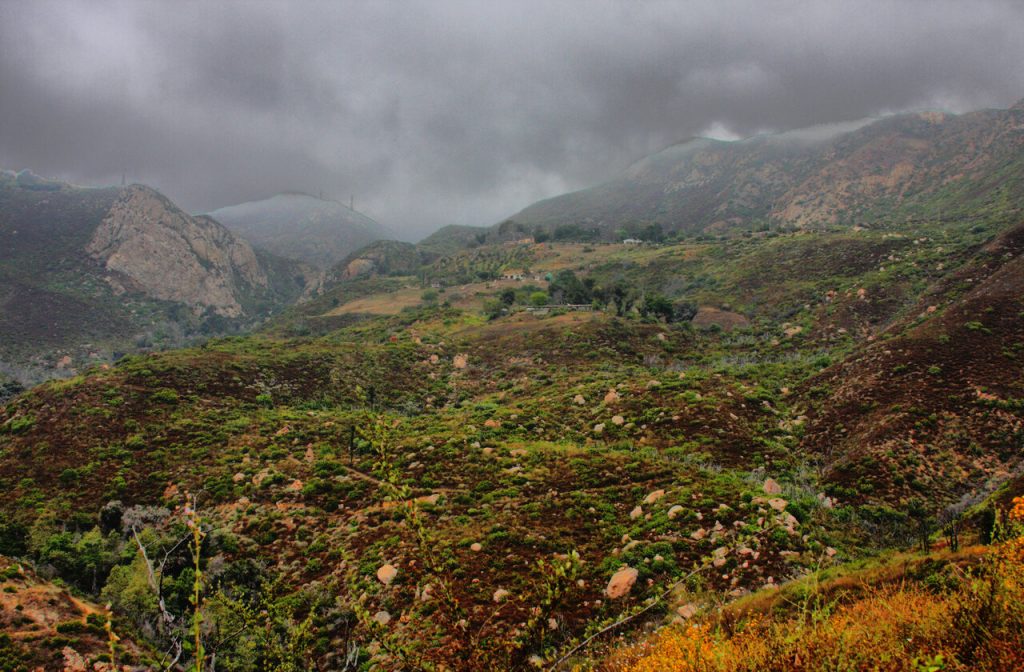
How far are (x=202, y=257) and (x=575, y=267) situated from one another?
128492 mm

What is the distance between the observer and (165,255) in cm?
14312

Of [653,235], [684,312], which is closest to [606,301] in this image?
[684,312]

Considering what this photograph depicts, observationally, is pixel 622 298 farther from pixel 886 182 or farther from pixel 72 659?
pixel 886 182

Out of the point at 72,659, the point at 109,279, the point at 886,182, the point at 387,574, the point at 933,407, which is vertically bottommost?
the point at 387,574

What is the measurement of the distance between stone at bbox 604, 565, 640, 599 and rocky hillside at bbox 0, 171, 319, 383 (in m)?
91.5

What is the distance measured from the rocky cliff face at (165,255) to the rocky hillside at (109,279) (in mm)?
296

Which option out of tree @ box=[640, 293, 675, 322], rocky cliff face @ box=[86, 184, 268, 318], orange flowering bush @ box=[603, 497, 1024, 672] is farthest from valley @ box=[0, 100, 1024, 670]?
rocky cliff face @ box=[86, 184, 268, 318]

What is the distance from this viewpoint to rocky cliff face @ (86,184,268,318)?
133m

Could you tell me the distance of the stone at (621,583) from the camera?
32.3ft

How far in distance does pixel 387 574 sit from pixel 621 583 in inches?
225

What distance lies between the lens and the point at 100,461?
64.4 ft

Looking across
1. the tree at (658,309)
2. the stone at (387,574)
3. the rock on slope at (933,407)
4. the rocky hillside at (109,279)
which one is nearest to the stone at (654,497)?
the rock on slope at (933,407)

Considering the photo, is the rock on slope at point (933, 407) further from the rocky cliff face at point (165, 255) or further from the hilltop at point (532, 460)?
the rocky cliff face at point (165, 255)

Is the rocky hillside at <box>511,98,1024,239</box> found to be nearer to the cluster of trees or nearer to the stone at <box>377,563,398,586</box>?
the cluster of trees
